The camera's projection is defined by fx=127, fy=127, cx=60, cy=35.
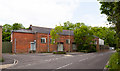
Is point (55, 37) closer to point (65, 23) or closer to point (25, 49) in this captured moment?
point (25, 49)

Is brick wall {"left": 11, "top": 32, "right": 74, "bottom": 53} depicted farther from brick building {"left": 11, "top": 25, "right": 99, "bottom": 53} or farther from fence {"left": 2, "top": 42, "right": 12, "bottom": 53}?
fence {"left": 2, "top": 42, "right": 12, "bottom": 53}

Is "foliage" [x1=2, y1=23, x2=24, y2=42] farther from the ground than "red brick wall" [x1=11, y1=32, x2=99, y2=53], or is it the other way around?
"foliage" [x1=2, y1=23, x2=24, y2=42]

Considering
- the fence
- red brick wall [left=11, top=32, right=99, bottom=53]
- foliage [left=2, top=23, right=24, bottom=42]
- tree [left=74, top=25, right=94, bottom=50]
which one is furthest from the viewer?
foliage [left=2, top=23, right=24, bottom=42]

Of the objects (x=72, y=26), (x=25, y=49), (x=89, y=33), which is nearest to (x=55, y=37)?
(x=25, y=49)

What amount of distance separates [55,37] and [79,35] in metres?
13.6

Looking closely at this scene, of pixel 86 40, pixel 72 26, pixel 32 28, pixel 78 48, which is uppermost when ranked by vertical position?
pixel 72 26

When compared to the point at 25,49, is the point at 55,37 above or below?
above

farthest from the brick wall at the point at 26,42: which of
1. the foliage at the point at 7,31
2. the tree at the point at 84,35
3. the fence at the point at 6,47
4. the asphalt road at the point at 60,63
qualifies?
the foliage at the point at 7,31

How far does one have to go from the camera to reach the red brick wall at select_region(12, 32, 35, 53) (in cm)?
3372

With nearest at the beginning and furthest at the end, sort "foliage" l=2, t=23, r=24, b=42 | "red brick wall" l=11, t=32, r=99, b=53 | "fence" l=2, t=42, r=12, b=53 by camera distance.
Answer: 1. "red brick wall" l=11, t=32, r=99, b=53
2. "fence" l=2, t=42, r=12, b=53
3. "foliage" l=2, t=23, r=24, b=42

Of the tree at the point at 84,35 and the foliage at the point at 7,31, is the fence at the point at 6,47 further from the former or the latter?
the tree at the point at 84,35

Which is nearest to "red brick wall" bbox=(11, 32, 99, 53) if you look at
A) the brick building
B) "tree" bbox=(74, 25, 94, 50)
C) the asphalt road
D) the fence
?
the brick building

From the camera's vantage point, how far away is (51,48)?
3916 centimetres

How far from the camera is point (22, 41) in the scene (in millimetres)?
34719
